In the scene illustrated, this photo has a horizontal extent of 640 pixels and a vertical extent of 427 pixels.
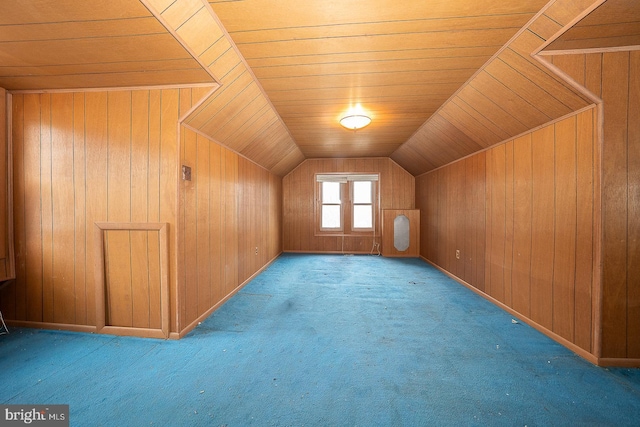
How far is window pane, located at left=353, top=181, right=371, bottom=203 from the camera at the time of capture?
6.48 m

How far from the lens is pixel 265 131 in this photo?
3.56m

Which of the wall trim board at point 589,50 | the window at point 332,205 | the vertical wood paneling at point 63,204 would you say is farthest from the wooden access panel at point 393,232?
the vertical wood paneling at point 63,204

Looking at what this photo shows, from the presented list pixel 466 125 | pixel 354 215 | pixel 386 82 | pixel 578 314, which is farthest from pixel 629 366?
pixel 354 215

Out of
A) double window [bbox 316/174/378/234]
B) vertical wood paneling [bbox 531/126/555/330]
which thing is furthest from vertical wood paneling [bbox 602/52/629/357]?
double window [bbox 316/174/378/234]

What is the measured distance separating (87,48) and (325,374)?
2.81 m

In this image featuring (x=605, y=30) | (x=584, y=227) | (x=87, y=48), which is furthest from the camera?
(x=584, y=227)

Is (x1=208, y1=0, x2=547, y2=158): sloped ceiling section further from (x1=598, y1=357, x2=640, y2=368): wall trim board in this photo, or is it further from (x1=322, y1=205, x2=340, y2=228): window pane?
(x1=322, y1=205, x2=340, y2=228): window pane

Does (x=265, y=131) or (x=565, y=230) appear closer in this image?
(x=565, y=230)

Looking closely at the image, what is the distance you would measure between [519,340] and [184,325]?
3110 mm

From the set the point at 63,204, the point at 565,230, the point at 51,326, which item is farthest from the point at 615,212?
the point at 51,326

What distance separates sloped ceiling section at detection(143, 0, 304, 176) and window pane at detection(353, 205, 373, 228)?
2835 mm

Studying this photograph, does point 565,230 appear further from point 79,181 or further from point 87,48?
point 79,181

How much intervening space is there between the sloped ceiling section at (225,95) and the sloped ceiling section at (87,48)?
9 cm

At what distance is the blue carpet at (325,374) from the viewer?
4.77 ft
